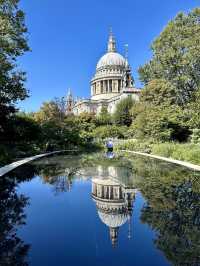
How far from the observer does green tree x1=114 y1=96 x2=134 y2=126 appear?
6825 centimetres

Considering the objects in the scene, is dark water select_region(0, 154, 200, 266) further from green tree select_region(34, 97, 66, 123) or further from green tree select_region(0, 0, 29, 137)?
green tree select_region(34, 97, 66, 123)

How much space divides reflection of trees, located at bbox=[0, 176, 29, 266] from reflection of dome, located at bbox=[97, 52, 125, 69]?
93478 millimetres

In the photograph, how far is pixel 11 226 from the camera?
17.5 ft

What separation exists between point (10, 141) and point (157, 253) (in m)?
25.7

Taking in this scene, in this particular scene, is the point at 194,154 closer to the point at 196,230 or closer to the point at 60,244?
the point at 196,230

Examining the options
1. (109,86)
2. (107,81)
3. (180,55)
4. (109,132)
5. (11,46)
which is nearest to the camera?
(11,46)

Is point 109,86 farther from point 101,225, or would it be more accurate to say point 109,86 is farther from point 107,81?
point 101,225

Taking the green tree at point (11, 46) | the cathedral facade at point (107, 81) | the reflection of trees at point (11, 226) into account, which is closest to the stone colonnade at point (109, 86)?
the cathedral facade at point (107, 81)

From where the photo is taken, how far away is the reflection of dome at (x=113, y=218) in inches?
215

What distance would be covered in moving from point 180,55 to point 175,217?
94.1ft

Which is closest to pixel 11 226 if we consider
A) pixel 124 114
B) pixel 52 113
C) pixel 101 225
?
pixel 101 225

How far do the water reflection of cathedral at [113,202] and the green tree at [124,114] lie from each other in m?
57.9

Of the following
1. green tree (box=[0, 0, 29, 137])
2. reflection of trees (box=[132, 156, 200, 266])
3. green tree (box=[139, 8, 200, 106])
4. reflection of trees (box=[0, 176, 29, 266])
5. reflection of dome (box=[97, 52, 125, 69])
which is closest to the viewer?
reflection of trees (box=[0, 176, 29, 266])

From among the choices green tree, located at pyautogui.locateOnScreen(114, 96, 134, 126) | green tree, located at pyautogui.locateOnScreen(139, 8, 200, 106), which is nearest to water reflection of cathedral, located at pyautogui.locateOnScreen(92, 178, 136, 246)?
green tree, located at pyautogui.locateOnScreen(139, 8, 200, 106)
